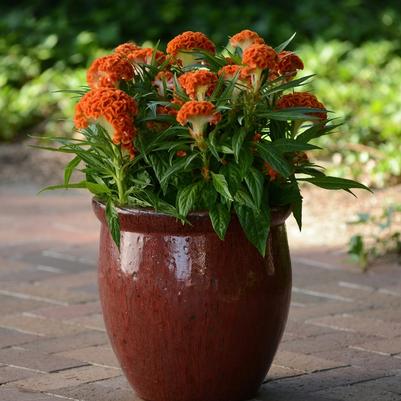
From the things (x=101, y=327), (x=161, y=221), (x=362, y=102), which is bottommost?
(x=101, y=327)

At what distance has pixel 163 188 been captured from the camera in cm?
320

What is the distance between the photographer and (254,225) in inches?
126

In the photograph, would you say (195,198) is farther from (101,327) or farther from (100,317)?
(100,317)

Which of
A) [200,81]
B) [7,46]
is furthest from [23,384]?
[7,46]

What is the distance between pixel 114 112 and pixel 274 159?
48 centimetres

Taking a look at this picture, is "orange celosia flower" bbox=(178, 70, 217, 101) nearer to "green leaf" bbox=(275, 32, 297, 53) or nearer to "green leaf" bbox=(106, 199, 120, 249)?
"green leaf" bbox=(275, 32, 297, 53)

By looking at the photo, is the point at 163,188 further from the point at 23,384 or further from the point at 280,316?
the point at 23,384

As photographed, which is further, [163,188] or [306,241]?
[306,241]

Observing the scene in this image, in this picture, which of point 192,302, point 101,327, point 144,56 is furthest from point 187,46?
point 101,327

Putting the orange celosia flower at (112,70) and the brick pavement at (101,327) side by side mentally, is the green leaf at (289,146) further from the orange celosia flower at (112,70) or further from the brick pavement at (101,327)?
the brick pavement at (101,327)

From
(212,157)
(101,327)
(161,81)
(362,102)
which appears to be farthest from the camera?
(362,102)

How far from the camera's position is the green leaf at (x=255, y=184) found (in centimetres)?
→ 314

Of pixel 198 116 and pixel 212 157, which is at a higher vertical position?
pixel 198 116

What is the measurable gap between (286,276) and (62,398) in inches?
32.8
